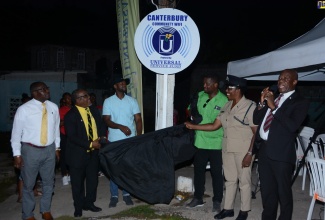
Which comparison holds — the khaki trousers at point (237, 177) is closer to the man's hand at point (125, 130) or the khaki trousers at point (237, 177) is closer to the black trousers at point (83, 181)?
the man's hand at point (125, 130)

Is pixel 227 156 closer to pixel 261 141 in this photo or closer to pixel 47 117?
pixel 261 141

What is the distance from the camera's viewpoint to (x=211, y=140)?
18.5 feet

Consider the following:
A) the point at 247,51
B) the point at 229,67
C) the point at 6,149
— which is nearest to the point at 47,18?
the point at 247,51

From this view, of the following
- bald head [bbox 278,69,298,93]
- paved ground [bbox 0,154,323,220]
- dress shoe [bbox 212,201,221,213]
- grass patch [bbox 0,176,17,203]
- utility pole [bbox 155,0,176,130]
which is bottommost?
grass patch [bbox 0,176,17,203]

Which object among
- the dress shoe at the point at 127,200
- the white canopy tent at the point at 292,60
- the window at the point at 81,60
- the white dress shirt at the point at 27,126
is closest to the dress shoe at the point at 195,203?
the dress shoe at the point at 127,200

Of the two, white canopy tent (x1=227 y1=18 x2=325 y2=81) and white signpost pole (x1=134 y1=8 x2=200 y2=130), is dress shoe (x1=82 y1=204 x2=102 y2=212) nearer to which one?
white signpost pole (x1=134 y1=8 x2=200 y2=130)

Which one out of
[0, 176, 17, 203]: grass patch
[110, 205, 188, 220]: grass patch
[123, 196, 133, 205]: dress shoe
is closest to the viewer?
[110, 205, 188, 220]: grass patch

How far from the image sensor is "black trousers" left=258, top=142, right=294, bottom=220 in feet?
15.0

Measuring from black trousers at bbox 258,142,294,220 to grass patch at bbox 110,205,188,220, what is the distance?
1.32 meters

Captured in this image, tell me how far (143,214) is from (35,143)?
6.10 ft

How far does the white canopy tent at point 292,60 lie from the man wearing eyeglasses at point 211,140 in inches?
33.0

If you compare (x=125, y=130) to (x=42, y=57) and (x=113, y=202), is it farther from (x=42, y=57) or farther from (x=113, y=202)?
(x=42, y=57)

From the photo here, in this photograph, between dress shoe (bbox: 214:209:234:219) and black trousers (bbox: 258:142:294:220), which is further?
dress shoe (bbox: 214:209:234:219)

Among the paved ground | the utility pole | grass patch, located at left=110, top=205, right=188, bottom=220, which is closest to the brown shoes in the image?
the paved ground
